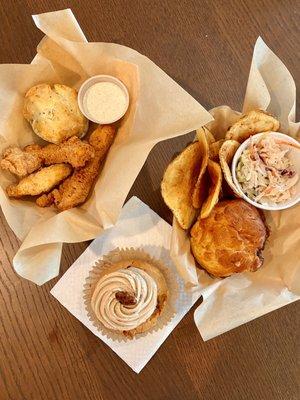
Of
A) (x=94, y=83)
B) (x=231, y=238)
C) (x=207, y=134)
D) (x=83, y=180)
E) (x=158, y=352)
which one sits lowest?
(x=158, y=352)

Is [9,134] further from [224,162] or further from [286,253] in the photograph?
[286,253]

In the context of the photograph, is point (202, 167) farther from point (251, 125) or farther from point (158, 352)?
point (158, 352)

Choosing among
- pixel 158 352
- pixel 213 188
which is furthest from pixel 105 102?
pixel 158 352

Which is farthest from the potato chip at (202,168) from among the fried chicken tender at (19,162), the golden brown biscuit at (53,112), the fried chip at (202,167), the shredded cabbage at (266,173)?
the fried chicken tender at (19,162)

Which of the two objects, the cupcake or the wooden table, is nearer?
the cupcake

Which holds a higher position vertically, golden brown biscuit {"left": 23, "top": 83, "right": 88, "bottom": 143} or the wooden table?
golden brown biscuit {"left": 23, "top": 83, "right": 88, "bottom": 143}

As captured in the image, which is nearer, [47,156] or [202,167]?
[202,167]

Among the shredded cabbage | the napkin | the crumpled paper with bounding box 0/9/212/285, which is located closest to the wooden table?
the napkin

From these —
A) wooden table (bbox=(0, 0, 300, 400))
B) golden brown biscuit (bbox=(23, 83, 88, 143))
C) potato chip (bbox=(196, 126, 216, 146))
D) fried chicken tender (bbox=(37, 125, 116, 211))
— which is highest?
golden brown biscuit (bbox=(23, 83, 88, 143))

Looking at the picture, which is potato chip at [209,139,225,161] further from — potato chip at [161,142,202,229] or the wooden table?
the wooden table
